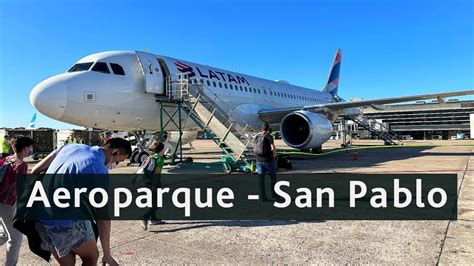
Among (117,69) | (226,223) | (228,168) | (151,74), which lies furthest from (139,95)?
(226,223)

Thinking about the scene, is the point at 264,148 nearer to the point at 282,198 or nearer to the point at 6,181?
the point at 282,198

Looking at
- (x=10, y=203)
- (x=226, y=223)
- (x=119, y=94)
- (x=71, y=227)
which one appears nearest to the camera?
(x=71, y=227)

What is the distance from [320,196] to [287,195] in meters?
0.60

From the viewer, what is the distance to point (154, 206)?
15.8 ft

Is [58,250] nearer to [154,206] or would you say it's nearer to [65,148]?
[65,148]

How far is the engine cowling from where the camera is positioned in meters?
13.3

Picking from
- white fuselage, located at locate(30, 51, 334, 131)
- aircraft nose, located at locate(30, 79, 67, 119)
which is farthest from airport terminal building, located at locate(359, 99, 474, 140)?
aircraft nose, located at locate(30, 79, 67, 119)

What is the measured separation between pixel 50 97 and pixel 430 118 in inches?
4004

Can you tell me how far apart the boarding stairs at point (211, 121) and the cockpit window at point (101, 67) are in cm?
202

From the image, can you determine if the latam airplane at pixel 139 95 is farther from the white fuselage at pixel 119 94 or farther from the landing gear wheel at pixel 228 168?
the landing gear wheel at pixel 228 168

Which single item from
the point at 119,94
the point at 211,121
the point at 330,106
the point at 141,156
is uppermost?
the point at 119,94

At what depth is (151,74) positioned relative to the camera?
11.5 meters

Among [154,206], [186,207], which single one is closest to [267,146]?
[186,207]

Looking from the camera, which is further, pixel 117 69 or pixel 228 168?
pixel 117 69
